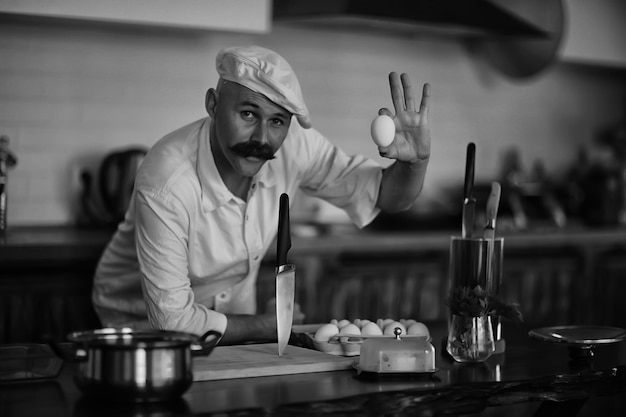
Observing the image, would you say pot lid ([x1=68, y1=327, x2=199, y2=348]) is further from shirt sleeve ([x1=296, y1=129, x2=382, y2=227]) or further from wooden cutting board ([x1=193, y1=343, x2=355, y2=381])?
shirt sleeve ([x1=296, y1=129, x2=382, y2=227])

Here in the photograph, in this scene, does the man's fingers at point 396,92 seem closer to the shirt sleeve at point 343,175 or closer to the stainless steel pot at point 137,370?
the shirt sleeve at point 343,175

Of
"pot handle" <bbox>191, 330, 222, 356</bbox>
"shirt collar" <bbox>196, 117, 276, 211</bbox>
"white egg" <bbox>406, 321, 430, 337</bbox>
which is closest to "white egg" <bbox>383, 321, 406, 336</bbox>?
"white egg" <bbox>406, 321, 430, 337</bbox>

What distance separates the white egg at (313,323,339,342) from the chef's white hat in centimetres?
64

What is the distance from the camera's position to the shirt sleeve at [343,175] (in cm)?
324

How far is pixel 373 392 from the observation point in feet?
6.69

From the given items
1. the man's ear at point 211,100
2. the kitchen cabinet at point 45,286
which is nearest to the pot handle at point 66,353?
the man's ear at point 211,100

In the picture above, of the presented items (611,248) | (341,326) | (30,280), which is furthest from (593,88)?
(341,326)

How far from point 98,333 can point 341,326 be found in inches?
27.6

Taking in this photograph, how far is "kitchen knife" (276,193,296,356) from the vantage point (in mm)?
2346

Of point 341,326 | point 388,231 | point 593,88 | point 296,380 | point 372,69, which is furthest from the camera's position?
point 593,88

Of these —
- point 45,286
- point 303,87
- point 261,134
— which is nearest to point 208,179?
point 261,134

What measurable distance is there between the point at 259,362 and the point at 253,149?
0.72 m

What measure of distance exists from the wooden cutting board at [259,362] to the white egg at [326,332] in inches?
2.0

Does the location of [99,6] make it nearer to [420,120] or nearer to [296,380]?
[420,120]
